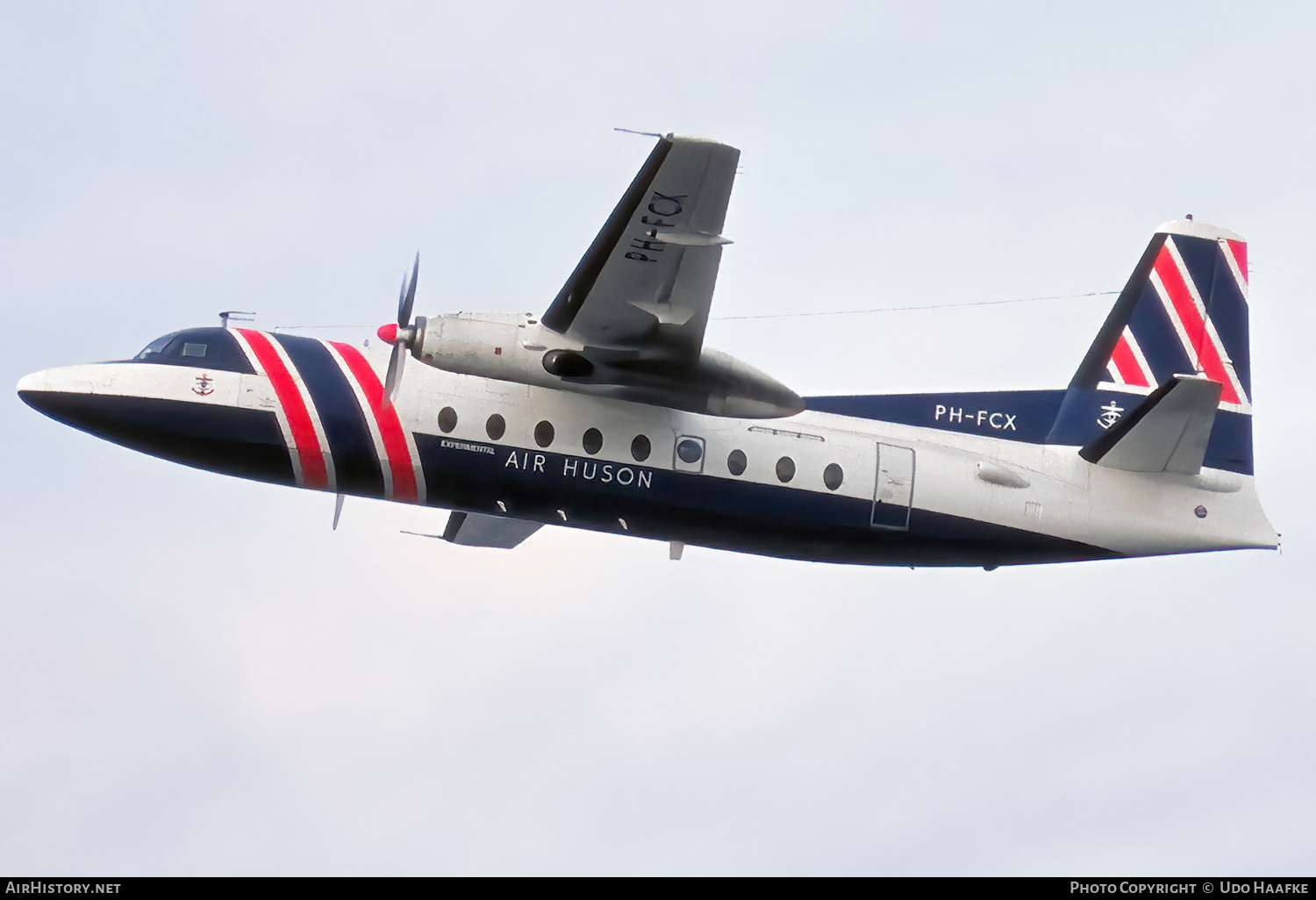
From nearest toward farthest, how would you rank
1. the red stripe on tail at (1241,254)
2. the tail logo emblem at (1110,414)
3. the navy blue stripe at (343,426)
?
1. the navy blue stripe at (343,426)
2. the tail logo emblem at (1110,414)
3. the red stripe on tail at (1241,254)

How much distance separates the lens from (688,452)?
2311cm

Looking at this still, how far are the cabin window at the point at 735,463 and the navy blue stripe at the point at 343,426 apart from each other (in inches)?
198

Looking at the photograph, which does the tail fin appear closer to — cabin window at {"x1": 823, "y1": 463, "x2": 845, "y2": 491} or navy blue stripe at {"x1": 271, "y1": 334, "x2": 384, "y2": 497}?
cabin window at {"x1": 823, "y1": 463, "x2": 845, "y2": 491}

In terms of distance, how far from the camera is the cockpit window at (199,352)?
75.0 ft

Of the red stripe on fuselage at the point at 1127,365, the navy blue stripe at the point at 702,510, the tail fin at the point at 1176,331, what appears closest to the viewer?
the navy blue stripe at the point at 702,510

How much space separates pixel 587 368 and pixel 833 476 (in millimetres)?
3979

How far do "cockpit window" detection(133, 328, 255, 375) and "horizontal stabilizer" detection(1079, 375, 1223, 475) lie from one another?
12.8 m

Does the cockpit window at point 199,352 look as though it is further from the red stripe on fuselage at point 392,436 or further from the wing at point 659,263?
the wing at point 659,263

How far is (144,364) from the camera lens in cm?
2284

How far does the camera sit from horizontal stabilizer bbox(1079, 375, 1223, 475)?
76.5 ft

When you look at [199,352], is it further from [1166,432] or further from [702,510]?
[1166,432]

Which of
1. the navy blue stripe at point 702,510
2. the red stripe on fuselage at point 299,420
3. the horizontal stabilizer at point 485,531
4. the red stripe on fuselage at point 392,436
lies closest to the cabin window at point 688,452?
the navy blue stripe at point 702,510

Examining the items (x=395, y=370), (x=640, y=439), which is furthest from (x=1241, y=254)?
(x=395, y=370)
